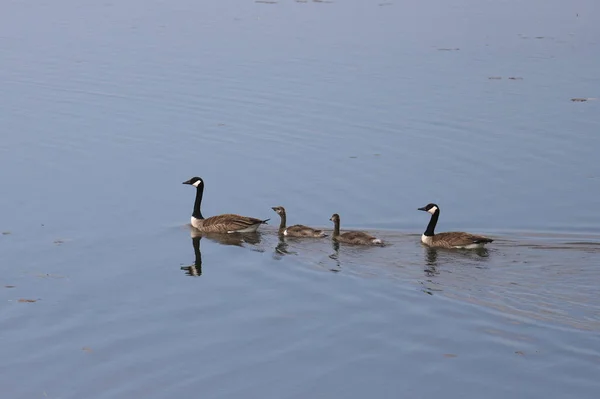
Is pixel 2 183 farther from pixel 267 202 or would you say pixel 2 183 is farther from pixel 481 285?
pixel 481 285

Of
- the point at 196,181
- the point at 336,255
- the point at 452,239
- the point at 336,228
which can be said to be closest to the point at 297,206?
the point at 196,181

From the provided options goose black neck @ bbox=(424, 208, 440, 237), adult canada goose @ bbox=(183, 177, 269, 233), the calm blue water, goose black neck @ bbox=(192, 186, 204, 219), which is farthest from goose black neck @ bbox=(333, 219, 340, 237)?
goose black neck @ bbox=(192, 186, 204, 219)

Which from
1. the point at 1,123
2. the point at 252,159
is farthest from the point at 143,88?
the point at 252,159

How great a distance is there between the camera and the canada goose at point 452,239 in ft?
57.2

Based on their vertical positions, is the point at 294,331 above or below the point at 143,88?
below

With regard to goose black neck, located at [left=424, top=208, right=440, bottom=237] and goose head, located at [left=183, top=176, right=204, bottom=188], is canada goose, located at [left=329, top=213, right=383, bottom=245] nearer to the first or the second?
goose black neck, located at [left=424, top=208, right=440, bottom=237]

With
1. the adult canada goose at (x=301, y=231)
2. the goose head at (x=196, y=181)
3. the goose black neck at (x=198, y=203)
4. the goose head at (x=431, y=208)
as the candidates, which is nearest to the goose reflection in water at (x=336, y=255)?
the adult canada goose at (x=301, y=231)

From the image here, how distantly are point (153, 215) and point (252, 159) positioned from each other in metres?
4.08

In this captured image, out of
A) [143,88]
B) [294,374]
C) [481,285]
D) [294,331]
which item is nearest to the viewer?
[294,374]

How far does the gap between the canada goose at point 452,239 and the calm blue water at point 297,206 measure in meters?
0.26

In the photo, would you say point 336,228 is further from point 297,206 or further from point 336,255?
point 297,206

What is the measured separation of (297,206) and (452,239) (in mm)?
3697

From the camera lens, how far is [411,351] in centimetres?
1324

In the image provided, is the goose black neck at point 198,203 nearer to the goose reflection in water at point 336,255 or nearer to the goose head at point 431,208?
the goose reflection in water at point 336,255
